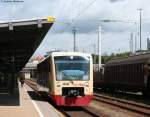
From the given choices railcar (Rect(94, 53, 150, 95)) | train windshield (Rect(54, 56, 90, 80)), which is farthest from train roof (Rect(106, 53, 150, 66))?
train windshield (Rect(54, 56, 90, 80))

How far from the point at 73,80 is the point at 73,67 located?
71 cm

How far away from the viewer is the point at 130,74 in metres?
35.6

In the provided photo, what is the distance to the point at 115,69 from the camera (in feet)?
135

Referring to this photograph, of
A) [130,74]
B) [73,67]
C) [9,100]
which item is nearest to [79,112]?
[73,67]

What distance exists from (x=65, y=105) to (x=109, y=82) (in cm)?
1949

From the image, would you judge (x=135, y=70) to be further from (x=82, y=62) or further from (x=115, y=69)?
(x=82, y=62)

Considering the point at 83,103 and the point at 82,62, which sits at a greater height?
the point at 82,62

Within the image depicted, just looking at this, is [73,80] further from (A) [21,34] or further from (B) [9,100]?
(B) [9,100]

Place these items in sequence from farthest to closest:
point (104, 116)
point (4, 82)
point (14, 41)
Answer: point (4, 82), point (14, 41), point (104, 116)

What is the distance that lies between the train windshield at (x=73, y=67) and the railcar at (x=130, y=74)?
24.0ft

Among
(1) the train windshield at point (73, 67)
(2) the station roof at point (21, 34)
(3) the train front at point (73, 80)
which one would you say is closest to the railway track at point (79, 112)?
(3) the train front at point (73, 80)

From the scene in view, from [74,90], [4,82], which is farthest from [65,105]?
[4,82]

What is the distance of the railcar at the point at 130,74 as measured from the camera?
105 feet

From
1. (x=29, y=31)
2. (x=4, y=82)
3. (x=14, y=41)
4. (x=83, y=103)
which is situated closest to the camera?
(x=83, y=103)
